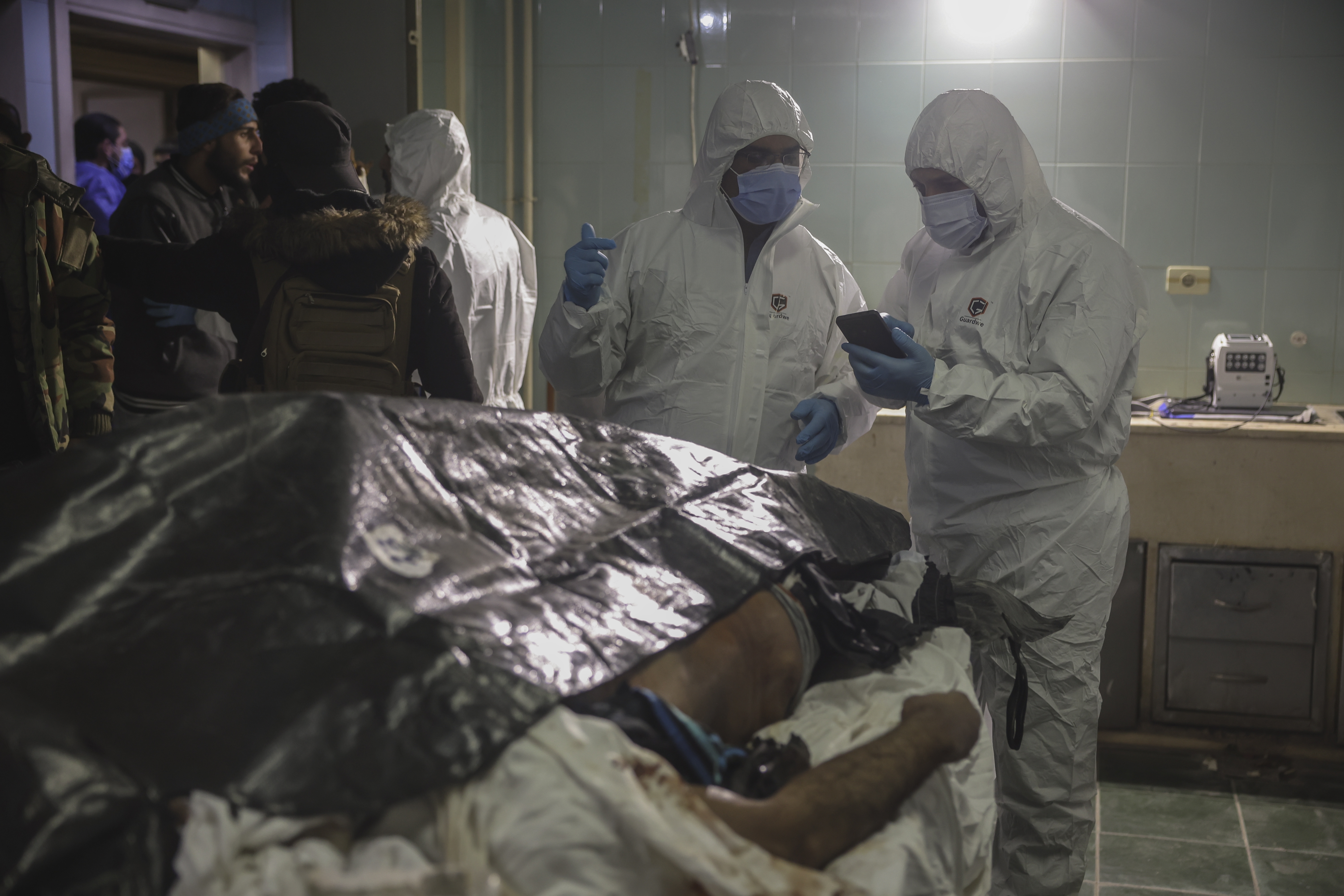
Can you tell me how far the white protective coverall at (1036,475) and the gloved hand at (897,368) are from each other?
4 cm

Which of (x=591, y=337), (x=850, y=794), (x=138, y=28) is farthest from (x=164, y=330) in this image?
(x=138, y=28)

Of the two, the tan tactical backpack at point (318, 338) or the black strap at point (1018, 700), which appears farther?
the tan tactical backpack at point (318, 338)

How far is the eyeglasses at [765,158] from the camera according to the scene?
243cm

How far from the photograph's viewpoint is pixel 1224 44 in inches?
135

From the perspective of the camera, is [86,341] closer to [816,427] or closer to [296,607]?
Answer: [296,607]

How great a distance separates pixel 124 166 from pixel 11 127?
2766 millimetres

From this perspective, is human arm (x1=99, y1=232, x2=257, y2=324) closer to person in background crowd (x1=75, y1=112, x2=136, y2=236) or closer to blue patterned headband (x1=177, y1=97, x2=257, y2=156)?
blue patterned headband (x1=177, y1=97, x2=257, y2=156)

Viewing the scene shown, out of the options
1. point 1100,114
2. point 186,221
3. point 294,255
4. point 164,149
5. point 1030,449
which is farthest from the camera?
point 164,149

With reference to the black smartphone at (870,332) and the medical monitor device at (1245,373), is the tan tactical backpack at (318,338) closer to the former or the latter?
the black smartphone at (870,332)

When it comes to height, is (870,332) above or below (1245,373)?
above

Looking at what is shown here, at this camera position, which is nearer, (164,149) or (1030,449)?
(1030,449)

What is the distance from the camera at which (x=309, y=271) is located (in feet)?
6.44

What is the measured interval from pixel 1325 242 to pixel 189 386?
343 cm

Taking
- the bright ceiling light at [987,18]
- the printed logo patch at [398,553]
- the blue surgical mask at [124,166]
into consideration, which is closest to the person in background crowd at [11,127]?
the printed logo patch at [398,553]
